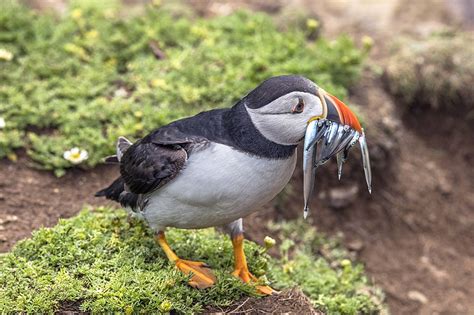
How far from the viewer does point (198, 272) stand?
4.19m

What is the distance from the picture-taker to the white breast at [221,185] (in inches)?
149

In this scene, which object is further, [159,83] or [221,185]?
[159,83]

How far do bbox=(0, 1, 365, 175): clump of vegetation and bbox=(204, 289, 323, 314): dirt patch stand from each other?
206cm

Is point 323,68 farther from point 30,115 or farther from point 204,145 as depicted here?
point 204,145

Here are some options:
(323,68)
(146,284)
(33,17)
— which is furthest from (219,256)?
(33,17)

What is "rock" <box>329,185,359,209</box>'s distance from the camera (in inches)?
257

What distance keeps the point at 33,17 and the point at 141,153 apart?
145 inches

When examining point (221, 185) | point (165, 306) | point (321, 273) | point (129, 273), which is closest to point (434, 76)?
point (321, 273)

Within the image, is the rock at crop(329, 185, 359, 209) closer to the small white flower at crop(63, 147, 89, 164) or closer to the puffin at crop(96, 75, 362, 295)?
the small white flower at crop(63, 147, 89, 164)

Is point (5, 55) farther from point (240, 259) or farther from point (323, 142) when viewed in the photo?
point (323, 142)

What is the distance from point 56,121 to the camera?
601 centimetres

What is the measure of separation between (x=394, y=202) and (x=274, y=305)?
315 centimetres

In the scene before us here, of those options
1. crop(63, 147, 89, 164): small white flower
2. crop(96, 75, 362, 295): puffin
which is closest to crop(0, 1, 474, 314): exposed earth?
crop(63, 147, 89, 164): small white flower

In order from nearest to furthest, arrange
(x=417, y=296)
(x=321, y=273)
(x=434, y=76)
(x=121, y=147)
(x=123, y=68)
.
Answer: (x=121, y=147) → (x=321, y=273) → (x=417, y=296) → (x=123, y=68) → (x=434, y=76)
